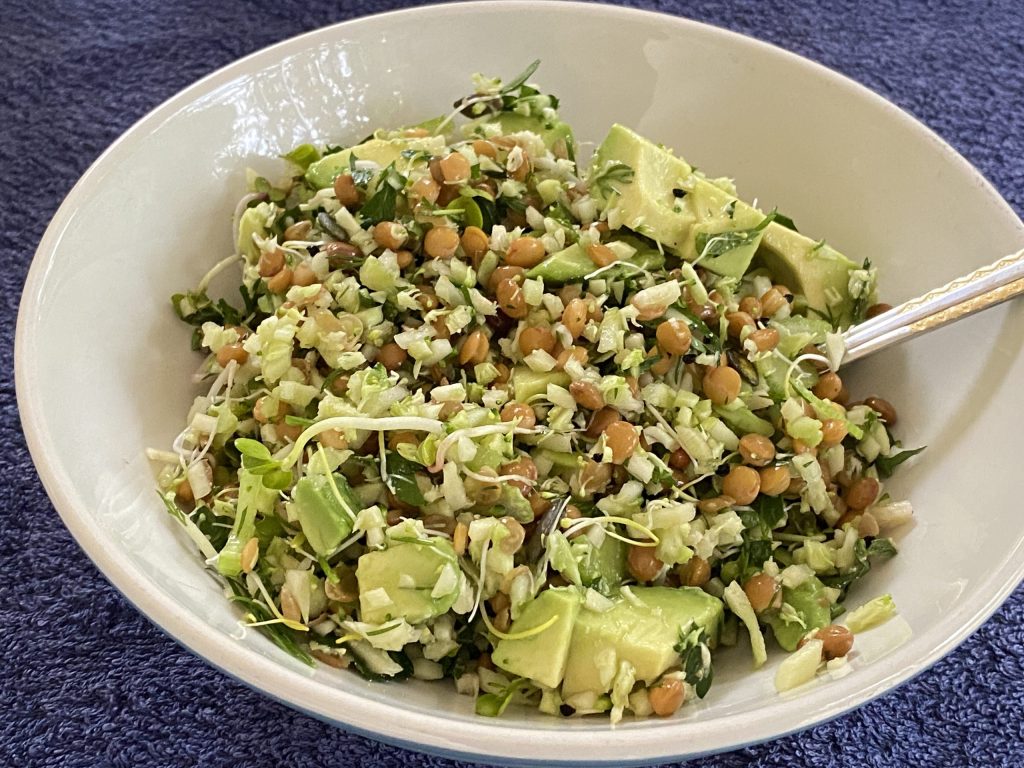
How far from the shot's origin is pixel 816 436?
1849mm

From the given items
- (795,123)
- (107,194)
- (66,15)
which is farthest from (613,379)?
(66,15)

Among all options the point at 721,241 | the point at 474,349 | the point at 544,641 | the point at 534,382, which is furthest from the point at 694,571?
the point at 721,241

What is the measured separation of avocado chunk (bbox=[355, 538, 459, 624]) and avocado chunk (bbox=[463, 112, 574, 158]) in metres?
1.08

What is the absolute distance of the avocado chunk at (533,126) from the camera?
89.1 inches

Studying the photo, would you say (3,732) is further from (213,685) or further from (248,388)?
(248,388)

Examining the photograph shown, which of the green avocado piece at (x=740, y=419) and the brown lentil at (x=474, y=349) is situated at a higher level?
the brown lentil at (x=474, y=349)

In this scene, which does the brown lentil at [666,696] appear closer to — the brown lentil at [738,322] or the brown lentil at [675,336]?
the brown lentil at [675,336]

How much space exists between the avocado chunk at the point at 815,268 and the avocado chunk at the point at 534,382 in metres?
0.60

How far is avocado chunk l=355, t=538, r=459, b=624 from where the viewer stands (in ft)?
5.19

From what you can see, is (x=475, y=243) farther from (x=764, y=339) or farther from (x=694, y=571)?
(x=694, y=571)

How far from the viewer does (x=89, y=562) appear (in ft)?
7.28

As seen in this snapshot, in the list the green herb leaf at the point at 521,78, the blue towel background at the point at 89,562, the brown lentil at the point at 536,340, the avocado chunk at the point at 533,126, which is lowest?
the blue towel background at the point at 89,562

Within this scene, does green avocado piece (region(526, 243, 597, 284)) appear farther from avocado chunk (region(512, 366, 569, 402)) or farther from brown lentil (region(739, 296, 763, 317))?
brown lentil (region(739, 296, 763, 317))

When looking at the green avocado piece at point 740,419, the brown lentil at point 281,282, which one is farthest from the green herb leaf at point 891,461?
the brown lentil at point 281,282
